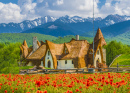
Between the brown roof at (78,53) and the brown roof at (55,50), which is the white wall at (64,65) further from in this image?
the brown roof at (55,50)

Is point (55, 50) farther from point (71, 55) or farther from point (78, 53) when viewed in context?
point (78, 53)

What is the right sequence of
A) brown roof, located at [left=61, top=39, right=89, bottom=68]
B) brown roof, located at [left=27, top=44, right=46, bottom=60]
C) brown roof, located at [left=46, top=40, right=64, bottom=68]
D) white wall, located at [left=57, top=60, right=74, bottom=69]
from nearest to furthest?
brown roof, located at [left=61, top=39, right=89, bottom=68] → white wall, located at [left=57, top=60, right=74, bottom=69] → brown roof, located at [left=46, top=40, right=64, bottom=68] → brown roof, located at [left=27, top=44, right=46, bottom=60]

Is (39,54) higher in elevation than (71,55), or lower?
higher

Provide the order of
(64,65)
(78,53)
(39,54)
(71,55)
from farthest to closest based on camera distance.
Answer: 1. (39,54)
2. (64,65)
3. (71,55)
4. (78,53)

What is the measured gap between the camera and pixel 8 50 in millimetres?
75438

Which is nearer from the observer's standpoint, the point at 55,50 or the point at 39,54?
the point at 55,50

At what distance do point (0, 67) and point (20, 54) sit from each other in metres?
11.4

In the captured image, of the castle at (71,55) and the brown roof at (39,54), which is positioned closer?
the castle at (71,55)

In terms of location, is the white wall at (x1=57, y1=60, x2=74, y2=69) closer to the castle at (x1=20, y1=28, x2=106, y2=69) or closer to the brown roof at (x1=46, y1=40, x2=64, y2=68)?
the castle at (x1=20, y1=28, x2=106, y2=69)

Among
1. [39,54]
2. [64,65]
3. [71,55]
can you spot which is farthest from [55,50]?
[39,54]

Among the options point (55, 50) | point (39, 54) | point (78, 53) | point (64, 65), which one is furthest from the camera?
point (39, 54)

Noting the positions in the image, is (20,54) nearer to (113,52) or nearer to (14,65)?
(14,65)

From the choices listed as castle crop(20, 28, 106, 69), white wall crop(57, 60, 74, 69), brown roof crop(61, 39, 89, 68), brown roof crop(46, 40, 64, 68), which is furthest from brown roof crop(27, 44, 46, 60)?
brown roof crop(61, 39, 89, 68)

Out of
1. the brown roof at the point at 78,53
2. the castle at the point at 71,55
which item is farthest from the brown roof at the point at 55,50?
the brown roof at the point at 78,53
